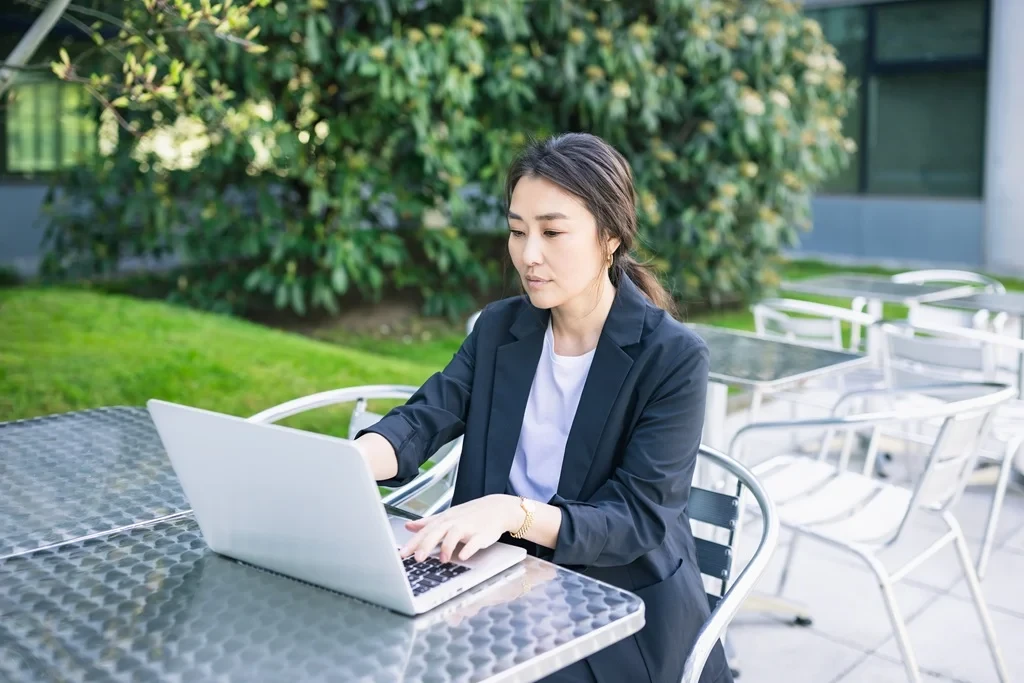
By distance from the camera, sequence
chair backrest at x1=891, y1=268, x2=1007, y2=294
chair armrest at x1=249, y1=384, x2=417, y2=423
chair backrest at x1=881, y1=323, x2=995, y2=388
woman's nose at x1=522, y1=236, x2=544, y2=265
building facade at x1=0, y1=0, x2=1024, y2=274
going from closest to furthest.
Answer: woman's nose at x1=522, y1=236, x2=544, y2=265, chair armrest at x1=249, y1=384, x2=417, y2=423, chair backrest at x1=881, y1=323, x2=995, y2=388, chair backrest at x1=891, y1=268, x2=1007, y2=294, building facade at x1=0, y1=0, x2=1024, y2=274

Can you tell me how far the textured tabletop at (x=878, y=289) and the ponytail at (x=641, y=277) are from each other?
3071 millimetres

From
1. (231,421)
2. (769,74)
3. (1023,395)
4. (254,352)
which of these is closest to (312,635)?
(231,421)

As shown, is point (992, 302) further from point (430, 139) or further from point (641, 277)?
point (641, 277)

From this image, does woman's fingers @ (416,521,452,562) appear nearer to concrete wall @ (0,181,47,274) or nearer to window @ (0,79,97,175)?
concrete wall @ (0,181,47,274)

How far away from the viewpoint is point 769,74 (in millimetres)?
7176

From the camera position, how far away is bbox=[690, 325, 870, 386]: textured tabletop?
3024 millimetres

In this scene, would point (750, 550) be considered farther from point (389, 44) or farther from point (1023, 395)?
point (389, 44)

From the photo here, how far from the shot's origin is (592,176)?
1.75 metres

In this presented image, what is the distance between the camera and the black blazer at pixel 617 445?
1.61 meters

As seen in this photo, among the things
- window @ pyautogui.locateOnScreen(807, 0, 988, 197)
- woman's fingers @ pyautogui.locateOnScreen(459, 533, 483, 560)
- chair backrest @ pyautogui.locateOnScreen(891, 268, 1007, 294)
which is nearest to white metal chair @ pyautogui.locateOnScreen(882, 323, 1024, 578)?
chair backrest @ pyautogui.locateOnScreen(891, 268, 1007, 294)

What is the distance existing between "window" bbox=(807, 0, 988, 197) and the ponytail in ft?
35.7

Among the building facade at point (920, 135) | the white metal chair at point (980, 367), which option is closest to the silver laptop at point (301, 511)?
the white metal chair at point (980, 367)

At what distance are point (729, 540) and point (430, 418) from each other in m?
0.57

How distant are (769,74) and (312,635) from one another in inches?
258
